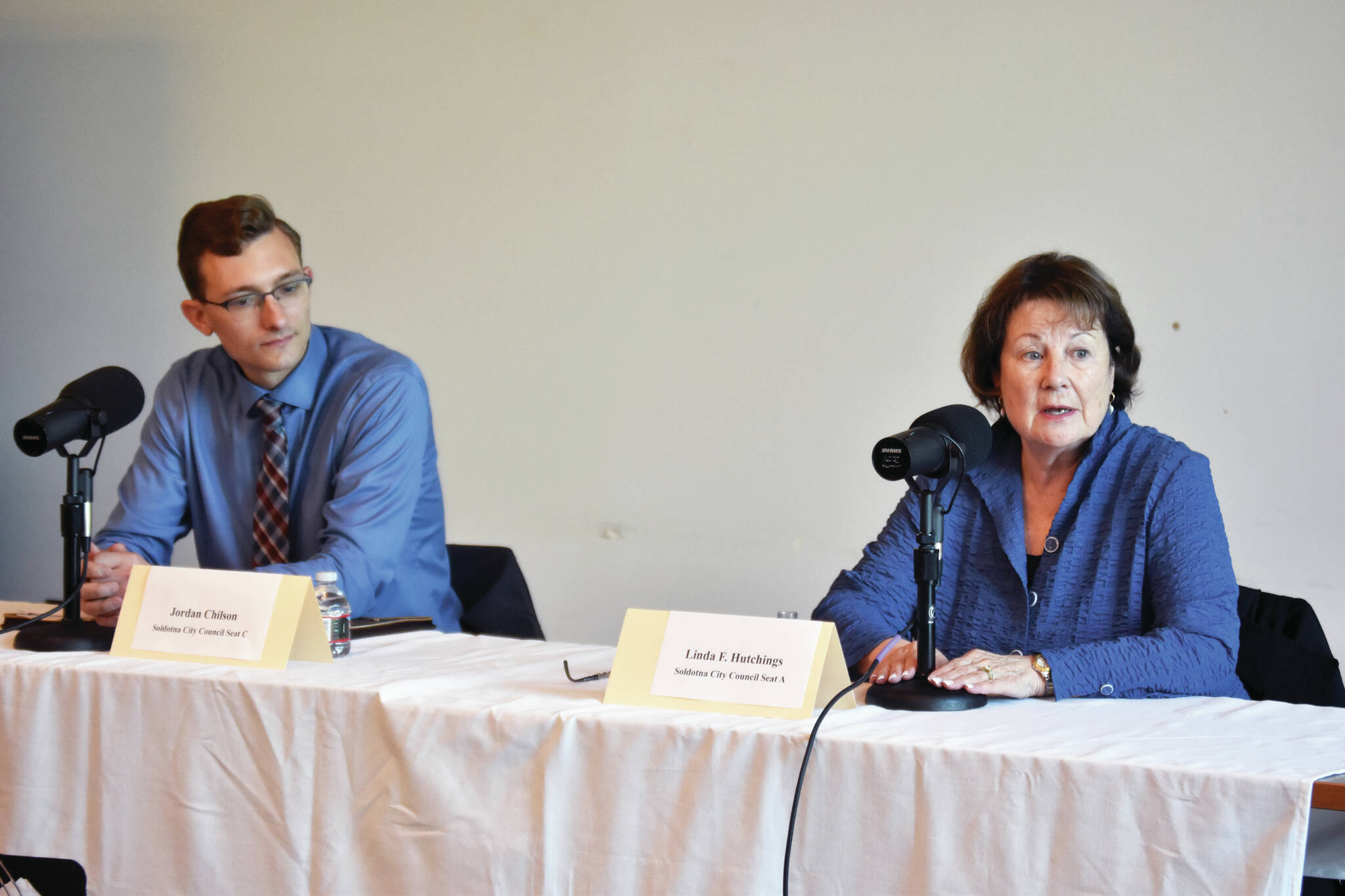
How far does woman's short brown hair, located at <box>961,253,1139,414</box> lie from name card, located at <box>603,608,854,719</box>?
33.1 inches

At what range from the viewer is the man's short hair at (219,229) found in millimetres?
2127

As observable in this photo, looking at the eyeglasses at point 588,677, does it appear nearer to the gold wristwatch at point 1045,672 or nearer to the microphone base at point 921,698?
the microphone base at point 921,698

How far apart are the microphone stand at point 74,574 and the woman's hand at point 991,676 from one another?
1.16 meters

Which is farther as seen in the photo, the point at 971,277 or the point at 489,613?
the point at 971,277

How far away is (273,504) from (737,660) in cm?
122

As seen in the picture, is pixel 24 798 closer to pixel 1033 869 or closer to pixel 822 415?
pixel 1033 869

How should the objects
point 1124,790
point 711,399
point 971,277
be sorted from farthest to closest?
point 711,399 → point 971,277 → point 1124,790

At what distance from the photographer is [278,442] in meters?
2.18

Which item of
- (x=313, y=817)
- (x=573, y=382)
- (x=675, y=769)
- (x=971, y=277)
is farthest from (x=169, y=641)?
(x=971, y=277)

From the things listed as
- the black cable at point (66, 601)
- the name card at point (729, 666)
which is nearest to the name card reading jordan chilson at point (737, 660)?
the name card at point (729, 666)

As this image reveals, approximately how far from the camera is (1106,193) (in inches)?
110

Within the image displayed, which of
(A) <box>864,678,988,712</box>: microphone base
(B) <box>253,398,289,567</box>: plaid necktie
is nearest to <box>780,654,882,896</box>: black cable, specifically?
(A) <box>864,678,988,712</box>: microphone base

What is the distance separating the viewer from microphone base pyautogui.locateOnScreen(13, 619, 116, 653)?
62.5 inches

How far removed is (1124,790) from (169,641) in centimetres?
123
